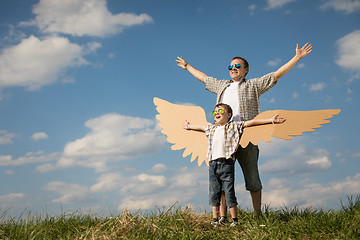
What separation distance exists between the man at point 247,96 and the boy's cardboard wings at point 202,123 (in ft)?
1.07

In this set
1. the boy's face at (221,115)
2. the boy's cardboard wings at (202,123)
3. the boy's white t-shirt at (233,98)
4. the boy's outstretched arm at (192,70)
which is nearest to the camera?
the boy's cardboard wings at (202,123)

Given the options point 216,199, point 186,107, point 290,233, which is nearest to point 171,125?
point 186,107

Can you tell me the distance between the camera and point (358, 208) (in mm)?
5176

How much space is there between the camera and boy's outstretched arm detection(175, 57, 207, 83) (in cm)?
640

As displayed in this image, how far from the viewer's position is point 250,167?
551 centimetres

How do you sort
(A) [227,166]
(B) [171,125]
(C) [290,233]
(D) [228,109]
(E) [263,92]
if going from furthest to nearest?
(B) [171,125] → (E) [263,92] → (D) [228,109] → (A) [227,166] → (C) [290,233]

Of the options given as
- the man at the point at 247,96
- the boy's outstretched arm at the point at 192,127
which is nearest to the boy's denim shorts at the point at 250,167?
the man at the point at 247,96

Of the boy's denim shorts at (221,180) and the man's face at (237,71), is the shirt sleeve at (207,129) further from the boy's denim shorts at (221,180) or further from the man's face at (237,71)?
the man's face at (237,71)

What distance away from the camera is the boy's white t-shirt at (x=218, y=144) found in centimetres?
516

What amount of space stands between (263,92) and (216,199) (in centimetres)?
195

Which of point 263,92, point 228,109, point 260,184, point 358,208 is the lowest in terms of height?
point 358,208

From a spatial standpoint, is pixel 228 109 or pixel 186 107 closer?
pixel 228 109

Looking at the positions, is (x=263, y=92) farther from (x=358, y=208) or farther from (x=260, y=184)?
(x=358, y=208)

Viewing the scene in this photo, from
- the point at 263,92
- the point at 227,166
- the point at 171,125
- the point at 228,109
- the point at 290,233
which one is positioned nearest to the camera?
the point at 290,233
